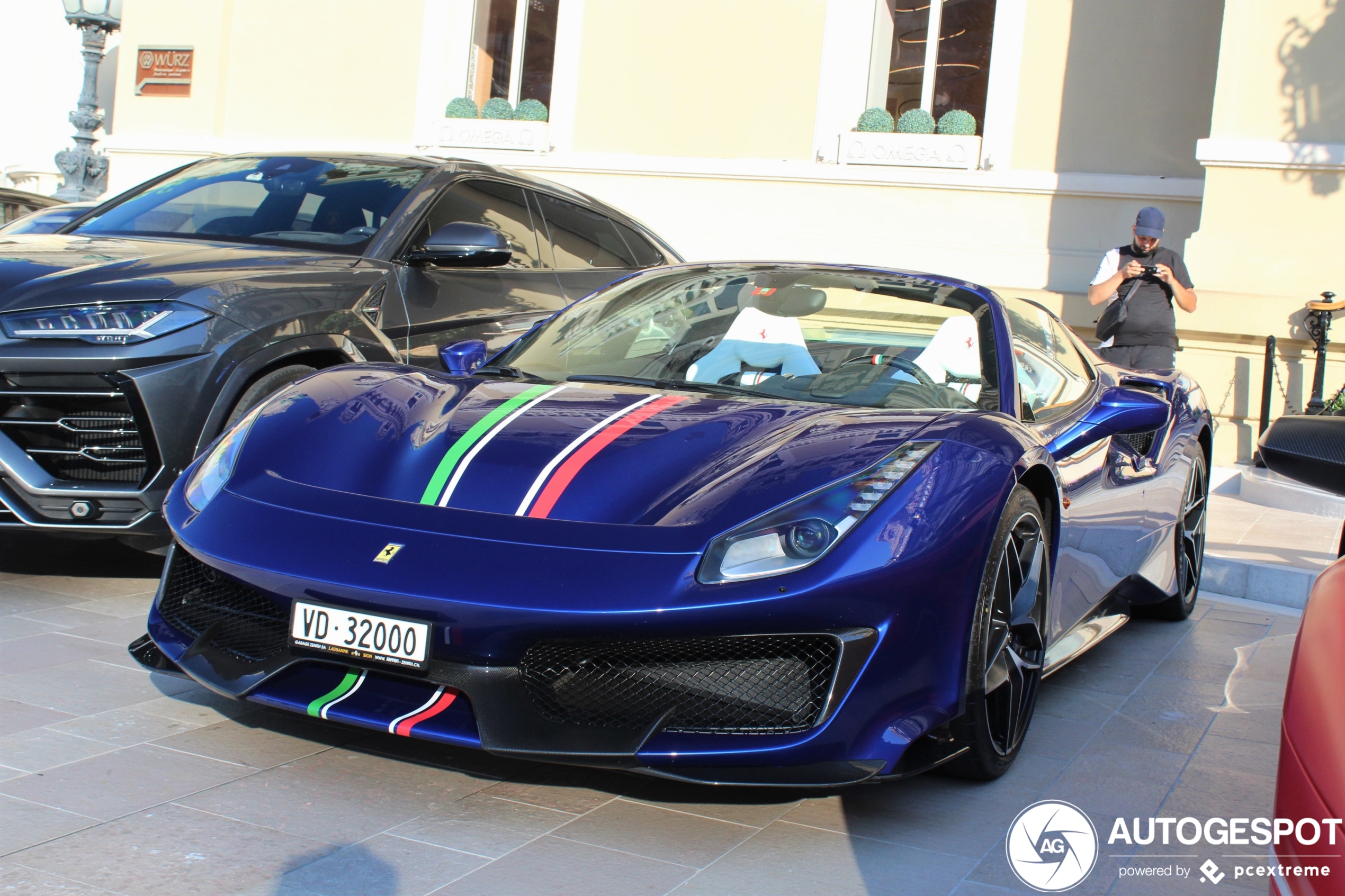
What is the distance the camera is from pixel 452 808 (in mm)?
2502

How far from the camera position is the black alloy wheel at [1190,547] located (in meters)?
4.69

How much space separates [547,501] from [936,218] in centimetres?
834

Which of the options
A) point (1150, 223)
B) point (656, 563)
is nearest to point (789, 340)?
point (656, 563)

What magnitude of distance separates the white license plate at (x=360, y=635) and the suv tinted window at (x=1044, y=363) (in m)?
1.80

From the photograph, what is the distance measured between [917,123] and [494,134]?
3992 millimetres

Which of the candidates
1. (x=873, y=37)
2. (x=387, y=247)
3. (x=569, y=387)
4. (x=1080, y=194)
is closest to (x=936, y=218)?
(x=1080, y=194)

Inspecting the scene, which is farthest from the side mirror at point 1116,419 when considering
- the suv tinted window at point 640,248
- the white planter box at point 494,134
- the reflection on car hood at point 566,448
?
the white planter box at point 494,134

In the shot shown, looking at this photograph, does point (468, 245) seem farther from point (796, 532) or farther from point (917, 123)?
point (917, 123)

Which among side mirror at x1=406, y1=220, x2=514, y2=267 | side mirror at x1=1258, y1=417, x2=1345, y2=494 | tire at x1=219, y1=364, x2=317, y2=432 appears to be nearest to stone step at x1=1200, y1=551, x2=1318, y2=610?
side mirror at x1=406, y1=220, x2=514, y2=267

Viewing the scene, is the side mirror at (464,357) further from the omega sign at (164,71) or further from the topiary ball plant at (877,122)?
the omega sign at (164,71)

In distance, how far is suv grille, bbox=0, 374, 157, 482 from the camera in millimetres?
3600

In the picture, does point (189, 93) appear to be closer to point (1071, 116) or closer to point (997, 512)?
point (1071, 116)

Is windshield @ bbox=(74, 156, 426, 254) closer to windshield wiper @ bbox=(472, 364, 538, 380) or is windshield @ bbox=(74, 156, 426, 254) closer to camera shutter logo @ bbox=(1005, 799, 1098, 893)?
windshield wiper @ bbox=(472, 364, 538, 380)

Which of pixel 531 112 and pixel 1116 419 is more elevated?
pixel 531 112
